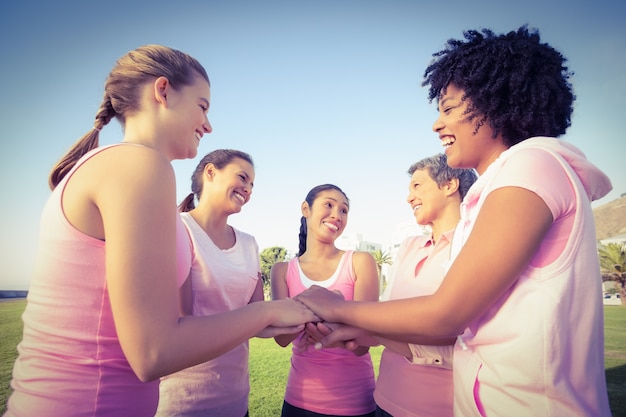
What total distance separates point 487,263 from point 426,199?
2169 mm

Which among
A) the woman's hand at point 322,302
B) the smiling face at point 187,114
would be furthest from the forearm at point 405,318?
the smiling face at point 187,114

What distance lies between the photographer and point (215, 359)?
2775mm

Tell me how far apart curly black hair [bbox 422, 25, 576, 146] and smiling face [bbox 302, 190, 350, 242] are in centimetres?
241

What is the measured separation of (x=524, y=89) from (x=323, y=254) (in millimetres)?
2779

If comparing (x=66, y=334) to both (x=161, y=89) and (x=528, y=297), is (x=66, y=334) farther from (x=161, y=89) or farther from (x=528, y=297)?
(x=528, y=297)

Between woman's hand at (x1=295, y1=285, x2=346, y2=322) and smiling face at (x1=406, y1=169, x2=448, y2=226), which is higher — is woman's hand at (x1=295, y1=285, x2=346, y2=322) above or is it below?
below

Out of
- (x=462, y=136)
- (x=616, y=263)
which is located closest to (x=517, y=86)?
(x=462, y=136)

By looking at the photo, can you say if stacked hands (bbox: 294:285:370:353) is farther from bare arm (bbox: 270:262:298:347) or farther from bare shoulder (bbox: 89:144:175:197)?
bare shoulder (bbox: 89:144:175:197)

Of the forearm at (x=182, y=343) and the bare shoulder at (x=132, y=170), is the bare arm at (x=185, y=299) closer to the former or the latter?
the forearm at (x=182, y=343)

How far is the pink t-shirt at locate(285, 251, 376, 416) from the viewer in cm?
325

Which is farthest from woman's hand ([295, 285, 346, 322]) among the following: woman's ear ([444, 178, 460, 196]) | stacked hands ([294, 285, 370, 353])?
woman's ear ([444, 178, 460, 196])

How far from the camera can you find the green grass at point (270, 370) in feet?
21.4

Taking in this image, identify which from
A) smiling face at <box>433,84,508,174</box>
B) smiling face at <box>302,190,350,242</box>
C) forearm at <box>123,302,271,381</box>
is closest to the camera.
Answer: forearm at <box>123,302,271,381</box>

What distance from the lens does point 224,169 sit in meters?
3.81
